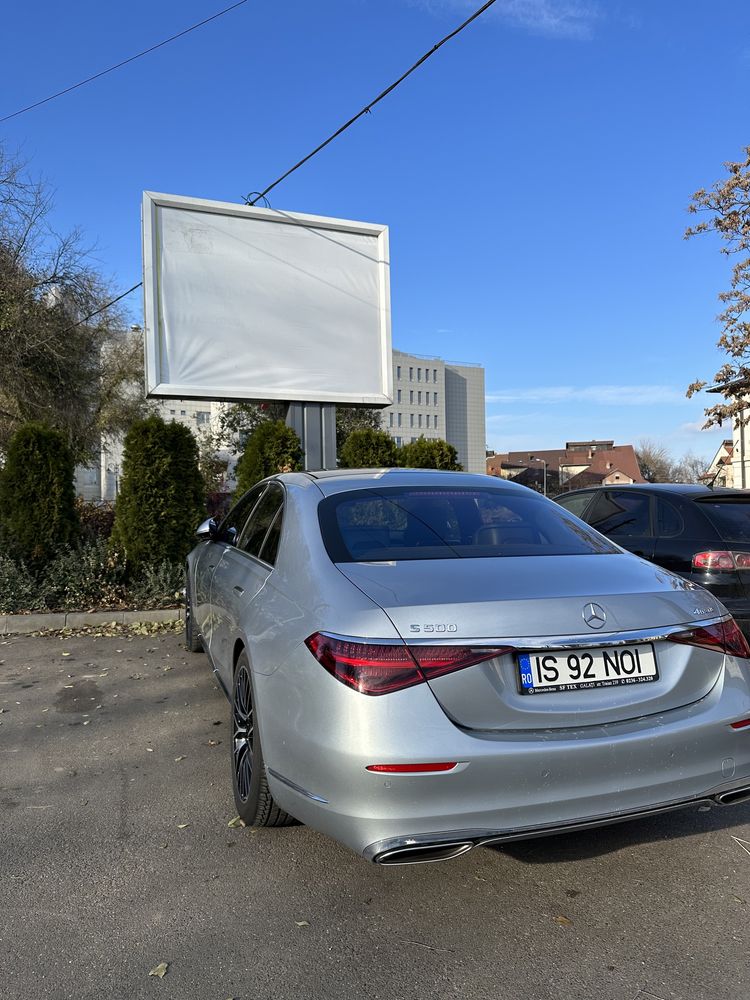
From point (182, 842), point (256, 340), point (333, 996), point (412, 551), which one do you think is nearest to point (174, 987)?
point (333, 996)

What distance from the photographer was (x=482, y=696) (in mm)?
2295

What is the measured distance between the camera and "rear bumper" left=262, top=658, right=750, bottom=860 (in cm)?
222

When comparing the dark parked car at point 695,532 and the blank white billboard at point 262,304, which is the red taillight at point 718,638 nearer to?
the dark parked car at point 695,532

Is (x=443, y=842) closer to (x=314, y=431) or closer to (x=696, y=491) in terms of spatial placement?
(x=696, y=491)

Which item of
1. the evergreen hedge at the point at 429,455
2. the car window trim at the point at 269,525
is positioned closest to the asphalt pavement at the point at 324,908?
the car window trim at the point at 269,525

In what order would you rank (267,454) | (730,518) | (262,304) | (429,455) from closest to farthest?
(730,518), (267,454), (262,304), (429,455)

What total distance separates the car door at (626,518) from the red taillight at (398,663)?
3.77m

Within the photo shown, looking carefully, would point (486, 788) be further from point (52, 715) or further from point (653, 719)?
point (52, 715)

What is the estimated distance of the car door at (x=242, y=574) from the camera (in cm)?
348

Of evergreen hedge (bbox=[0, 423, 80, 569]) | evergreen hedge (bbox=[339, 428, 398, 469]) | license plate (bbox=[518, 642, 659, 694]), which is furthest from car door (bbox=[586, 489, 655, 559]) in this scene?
evergreen hedge (bbox=[0, 423, 80, 569])

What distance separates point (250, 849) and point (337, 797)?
96cm

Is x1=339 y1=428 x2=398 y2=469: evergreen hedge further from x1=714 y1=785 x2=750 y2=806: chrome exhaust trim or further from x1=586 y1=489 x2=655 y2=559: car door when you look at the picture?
x1=714 y1=785 x2=750 y2=806: chrome exhaust trim

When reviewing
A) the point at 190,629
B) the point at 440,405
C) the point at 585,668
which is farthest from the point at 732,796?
the point at 440,405

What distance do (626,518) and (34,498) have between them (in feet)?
21.3
